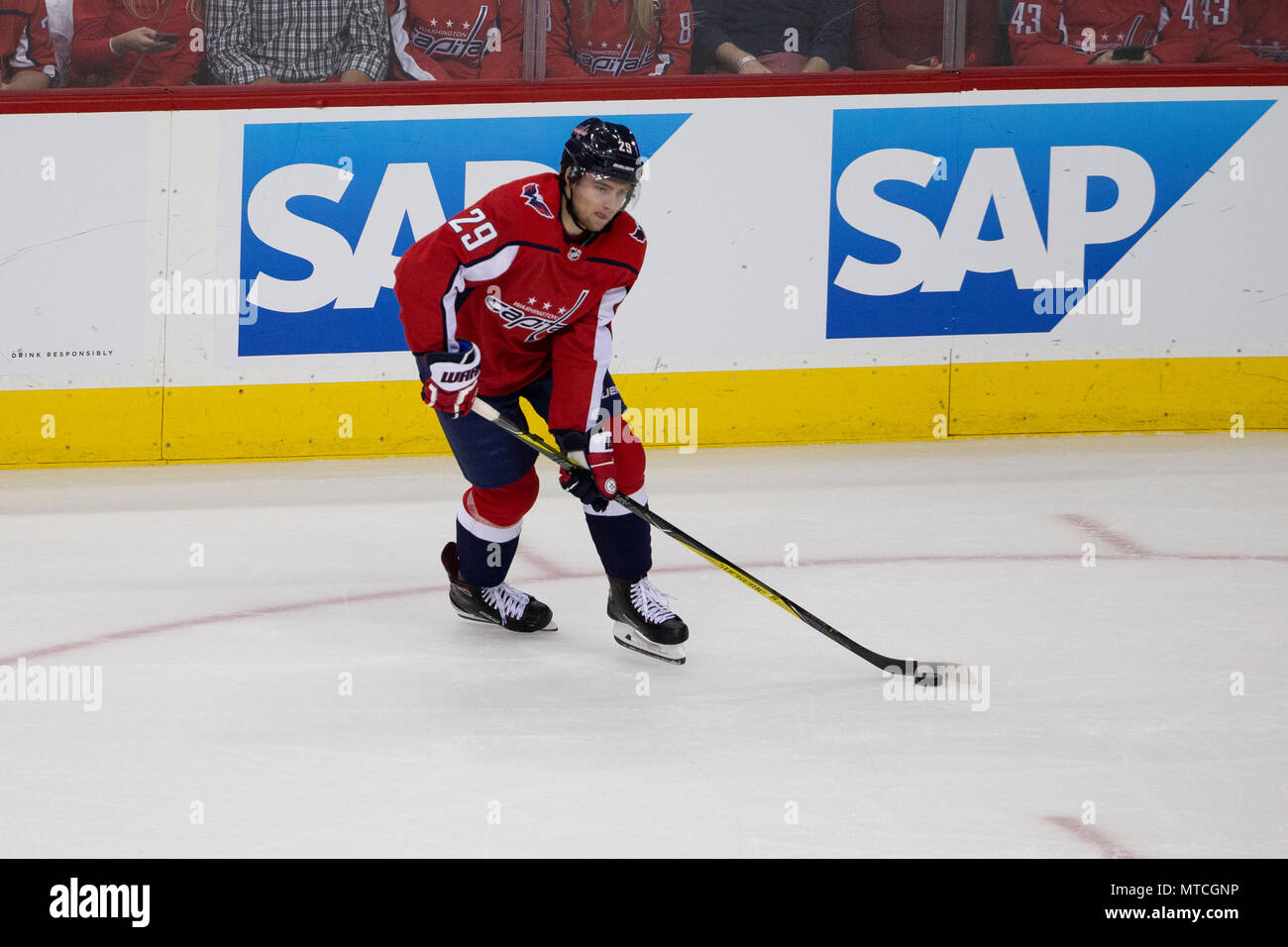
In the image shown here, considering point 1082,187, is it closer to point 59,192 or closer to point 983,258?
point 983,258

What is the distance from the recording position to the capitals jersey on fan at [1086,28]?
5.78 metres

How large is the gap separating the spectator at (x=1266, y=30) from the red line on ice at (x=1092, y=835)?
14.0 feet

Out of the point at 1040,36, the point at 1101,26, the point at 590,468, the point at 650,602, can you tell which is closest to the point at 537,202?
the point at 590,468

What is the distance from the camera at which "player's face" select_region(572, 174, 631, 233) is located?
3158mm

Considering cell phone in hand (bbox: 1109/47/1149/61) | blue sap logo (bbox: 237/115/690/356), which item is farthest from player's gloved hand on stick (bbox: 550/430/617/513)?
cell phone in hand (bbox: 1109/47/1149/61)

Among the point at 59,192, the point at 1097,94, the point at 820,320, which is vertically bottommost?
the point at 820,320

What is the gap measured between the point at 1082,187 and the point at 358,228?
256 cm

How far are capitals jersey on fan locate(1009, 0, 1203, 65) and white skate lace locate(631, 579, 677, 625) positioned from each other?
10.4 ft

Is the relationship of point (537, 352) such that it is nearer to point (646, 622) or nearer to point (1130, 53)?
point (646, 622)

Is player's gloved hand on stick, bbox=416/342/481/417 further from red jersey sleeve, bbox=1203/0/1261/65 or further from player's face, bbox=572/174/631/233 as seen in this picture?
red jersey sleeve, bbox=1203/0/1261/65

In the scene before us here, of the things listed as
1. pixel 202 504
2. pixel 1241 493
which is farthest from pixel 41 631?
pixel 1241 493

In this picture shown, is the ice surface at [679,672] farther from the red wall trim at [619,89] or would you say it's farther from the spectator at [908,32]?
the spectator at [908,32]

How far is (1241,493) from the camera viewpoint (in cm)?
497

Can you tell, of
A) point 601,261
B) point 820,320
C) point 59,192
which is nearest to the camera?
point 601,261
